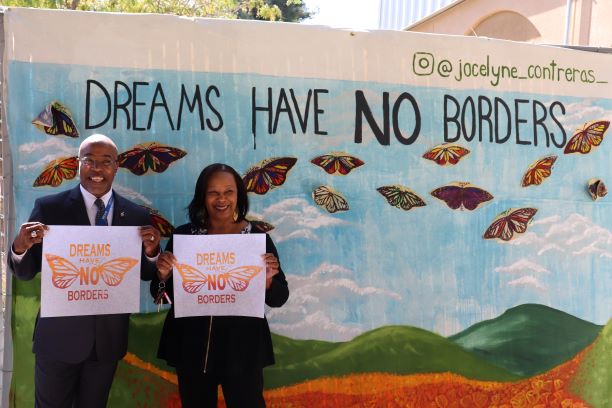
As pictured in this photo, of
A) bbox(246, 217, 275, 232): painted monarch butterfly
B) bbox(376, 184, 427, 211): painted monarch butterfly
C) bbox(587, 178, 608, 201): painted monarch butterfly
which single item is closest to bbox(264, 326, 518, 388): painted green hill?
bbox(246, 217, 275, 232): painted monarch butterfly

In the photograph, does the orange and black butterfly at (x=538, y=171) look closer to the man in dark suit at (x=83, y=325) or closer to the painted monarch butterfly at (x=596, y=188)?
the painted monarch butterfly at (x=596, y=188)

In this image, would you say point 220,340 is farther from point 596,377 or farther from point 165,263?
point 596,377

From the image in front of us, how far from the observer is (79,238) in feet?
10.3

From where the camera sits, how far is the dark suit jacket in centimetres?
312

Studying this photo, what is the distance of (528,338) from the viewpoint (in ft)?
14.3

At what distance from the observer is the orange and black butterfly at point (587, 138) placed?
4.43m

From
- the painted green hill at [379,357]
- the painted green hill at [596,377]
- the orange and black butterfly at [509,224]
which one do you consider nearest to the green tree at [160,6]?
the painted green hill at [379,357]

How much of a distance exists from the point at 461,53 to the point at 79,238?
2.54m

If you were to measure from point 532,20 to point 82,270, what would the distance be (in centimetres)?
947

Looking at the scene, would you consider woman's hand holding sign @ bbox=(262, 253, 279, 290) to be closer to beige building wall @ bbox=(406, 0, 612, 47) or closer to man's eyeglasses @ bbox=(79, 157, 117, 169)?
man's eyeglasses @ bbox=(79, 157, 117, 169)

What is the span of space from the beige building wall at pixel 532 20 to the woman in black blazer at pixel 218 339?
16.7 feet

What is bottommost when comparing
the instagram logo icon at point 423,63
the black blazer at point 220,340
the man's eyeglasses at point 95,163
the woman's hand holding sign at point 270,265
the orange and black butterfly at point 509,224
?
the black blazer at point 220,340

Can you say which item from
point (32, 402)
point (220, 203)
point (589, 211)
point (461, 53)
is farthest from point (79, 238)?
point (589, 211)

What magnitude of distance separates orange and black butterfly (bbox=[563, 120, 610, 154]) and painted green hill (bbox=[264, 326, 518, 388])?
1.50 meters
